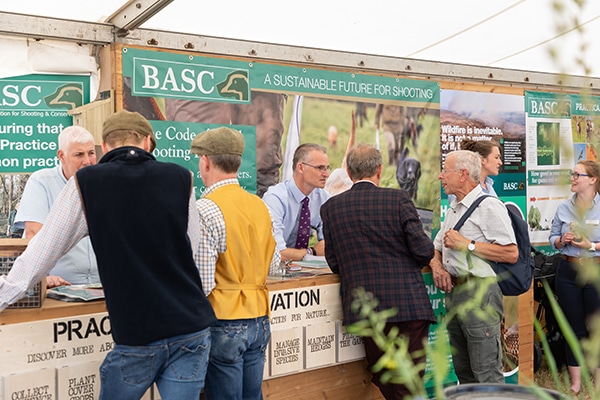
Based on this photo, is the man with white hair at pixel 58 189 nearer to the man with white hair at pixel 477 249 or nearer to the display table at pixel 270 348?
the display table at pixel 270 348

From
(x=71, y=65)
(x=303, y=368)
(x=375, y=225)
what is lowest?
(x=303, y=368)

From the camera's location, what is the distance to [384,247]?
293cm

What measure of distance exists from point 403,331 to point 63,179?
75.5 inches

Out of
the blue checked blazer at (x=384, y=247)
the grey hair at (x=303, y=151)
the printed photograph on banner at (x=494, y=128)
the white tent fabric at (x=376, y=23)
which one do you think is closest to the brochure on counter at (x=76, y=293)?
the blue checked blazer at (x=384, y=247)

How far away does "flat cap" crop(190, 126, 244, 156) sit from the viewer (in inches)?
91.1

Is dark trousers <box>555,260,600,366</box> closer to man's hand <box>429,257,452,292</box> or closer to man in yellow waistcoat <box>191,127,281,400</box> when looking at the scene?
man's hand <box>429,257,452,292</box>

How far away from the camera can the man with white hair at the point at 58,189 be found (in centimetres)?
311

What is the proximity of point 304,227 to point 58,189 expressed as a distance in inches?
66.4

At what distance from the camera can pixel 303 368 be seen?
2.94m

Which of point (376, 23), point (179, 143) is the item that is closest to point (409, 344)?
point (179, 143)

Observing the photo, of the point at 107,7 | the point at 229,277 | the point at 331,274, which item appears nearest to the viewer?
the point at 229,277

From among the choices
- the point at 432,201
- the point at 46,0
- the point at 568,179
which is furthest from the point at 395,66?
the point at 568,179

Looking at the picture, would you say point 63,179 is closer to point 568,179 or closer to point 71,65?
point 71,65

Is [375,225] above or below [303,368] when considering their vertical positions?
above
